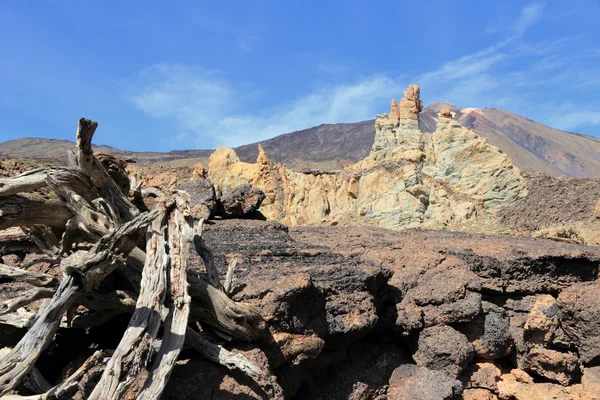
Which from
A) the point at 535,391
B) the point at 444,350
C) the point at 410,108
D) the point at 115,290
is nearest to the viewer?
the point at 115,290

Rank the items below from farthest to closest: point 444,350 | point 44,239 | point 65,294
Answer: point 444,350 < point 44,239 < point 65,294

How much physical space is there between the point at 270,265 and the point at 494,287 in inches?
149

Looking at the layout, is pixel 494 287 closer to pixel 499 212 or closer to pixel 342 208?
pixel 499 212

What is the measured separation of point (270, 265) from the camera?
18.4ft

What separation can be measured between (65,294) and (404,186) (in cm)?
2364

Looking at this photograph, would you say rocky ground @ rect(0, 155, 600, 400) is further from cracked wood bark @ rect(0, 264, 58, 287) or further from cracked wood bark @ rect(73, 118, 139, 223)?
cracked wood bark @ rect(73, 118, 139, 223)

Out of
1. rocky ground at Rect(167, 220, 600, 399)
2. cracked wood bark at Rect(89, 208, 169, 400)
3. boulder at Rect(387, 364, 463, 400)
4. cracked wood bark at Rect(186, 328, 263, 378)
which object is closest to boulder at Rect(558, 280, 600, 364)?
rocky ground at Rect(167, 220, 600, 399)

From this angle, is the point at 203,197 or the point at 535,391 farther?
the point at 203,197

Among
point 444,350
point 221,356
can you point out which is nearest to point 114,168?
point 221,356

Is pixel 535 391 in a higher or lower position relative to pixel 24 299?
lower

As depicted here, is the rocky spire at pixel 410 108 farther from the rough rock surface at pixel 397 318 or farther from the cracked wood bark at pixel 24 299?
the cracked wood bark at pixel 24 299

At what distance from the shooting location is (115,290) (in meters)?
4.17

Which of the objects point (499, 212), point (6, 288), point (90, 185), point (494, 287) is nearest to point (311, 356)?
point (90, 185)

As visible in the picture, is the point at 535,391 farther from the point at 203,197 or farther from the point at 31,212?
the point at 203,197
